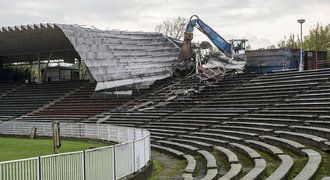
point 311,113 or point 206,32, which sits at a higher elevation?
point 206,32

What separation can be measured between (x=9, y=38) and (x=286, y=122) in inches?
1318

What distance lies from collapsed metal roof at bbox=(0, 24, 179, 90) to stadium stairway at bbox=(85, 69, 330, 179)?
3440 millimetres

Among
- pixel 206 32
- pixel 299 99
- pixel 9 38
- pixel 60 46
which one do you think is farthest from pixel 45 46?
pixel 299 99

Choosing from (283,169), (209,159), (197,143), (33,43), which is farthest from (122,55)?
(283,169)

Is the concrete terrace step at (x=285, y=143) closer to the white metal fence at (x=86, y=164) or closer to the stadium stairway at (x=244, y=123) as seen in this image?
the stadium stairway at (x=244, y=123)

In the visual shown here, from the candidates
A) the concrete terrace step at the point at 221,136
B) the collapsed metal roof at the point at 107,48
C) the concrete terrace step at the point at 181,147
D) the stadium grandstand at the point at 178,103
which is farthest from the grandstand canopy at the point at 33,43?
the concrete terrace step at the point at 221,136

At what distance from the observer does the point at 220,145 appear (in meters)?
21.4

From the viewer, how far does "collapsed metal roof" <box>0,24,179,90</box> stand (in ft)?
140

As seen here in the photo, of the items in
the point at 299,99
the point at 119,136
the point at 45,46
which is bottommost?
the point at 119,136

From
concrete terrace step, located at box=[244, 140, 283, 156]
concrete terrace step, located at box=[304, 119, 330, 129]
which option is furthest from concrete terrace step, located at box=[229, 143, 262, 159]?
concrete terrace step, located at box=[304, 119, 330, 129]

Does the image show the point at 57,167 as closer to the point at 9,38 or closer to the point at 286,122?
the point at 286,122

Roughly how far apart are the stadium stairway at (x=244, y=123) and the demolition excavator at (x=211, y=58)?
2873 mm

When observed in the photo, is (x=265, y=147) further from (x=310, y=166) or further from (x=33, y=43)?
(x=33, y=43)

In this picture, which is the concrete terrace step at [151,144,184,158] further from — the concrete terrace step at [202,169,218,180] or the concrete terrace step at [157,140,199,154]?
the concrete terrace step at [202,169,218,180]
